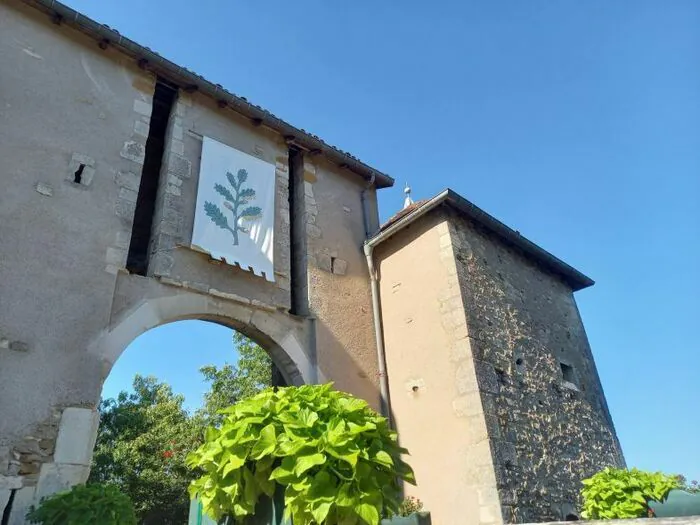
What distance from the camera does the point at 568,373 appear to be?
24.7 feet

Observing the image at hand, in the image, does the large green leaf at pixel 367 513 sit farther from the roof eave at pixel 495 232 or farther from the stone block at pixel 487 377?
the roof eave at pixel 495 232

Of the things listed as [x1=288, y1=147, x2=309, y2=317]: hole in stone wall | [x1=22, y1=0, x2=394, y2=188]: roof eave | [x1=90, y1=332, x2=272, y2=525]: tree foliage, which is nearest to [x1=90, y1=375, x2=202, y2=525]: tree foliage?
[x1=90, y1=332, x2=272, y2=525]: tree foliage

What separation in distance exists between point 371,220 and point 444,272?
1.93 m

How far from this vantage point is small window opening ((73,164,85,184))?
206 inches

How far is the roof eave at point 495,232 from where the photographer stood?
21.8 ft

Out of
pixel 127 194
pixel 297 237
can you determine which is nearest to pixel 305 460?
pixel 127 194

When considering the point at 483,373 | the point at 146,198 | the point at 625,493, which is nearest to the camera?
the point at 625,493

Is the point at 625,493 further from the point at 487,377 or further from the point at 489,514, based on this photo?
the point at 487,377

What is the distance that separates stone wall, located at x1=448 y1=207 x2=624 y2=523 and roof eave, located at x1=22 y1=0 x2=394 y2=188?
2108mm

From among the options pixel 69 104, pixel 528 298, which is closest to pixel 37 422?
pixel 69 104

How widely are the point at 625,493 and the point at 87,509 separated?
178 inches

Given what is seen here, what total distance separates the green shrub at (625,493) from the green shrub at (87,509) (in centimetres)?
413

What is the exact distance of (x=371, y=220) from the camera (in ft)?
26.2

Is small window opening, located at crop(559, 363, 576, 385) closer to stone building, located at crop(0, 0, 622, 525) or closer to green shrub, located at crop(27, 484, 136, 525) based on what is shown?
stone building, located at crop(0, 0, 622, 525)
